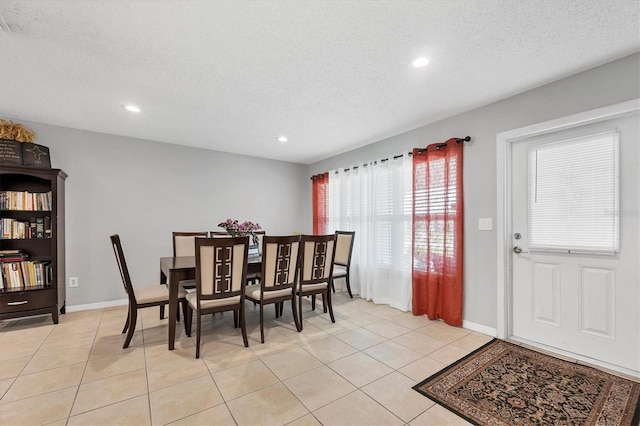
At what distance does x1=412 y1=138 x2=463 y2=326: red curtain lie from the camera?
3.10 metres

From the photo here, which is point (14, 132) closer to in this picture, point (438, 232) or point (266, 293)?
point (266, 293)

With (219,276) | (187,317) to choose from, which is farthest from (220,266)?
(187,317)

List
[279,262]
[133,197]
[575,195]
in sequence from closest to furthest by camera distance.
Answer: [575,195]
[279,262]
[133,197]

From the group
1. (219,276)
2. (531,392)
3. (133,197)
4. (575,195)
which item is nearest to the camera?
(531,392)

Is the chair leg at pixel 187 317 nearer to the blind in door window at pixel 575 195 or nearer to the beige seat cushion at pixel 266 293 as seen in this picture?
the beige seat cushion at pixel 266 293

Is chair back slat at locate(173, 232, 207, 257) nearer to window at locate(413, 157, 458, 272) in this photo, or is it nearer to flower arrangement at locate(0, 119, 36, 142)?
flower arrangement at locate(0, 119, 36, 142)

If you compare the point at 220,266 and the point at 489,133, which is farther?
the point at 489,133

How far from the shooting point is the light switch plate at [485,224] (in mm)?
2877

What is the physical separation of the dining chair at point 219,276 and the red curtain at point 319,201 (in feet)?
8.77

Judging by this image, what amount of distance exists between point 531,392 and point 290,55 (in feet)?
9.59

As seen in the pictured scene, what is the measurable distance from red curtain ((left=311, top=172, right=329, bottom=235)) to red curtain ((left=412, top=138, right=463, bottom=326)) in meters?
2.00

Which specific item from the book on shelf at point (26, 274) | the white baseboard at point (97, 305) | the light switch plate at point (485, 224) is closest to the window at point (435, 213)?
the light switch plate at point (485, 224)

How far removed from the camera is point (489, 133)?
2904 millimetres

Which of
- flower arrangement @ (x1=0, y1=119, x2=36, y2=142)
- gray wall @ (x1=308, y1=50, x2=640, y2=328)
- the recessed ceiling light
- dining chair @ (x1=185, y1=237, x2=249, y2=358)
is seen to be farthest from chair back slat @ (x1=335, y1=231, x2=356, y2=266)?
flower arrangement @ (x1=0, y1=119, x2=36, y2=142)
